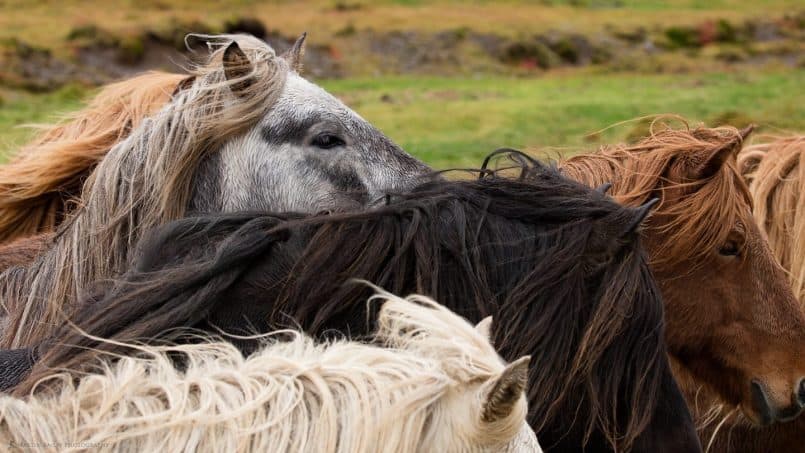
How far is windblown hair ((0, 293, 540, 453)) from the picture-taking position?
1.81 meters

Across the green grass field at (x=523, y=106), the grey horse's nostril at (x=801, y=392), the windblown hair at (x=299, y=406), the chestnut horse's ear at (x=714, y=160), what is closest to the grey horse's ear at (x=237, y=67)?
the chestnut horse's ear at (x=714, y=160)

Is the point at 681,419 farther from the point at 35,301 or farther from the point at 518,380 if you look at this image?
the point at 35,301

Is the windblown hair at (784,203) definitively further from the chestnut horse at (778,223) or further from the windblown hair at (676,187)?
the windblown hair at (676,187)

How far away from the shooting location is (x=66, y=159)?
203 inches

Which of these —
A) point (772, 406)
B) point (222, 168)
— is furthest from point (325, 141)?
point (772, 406)

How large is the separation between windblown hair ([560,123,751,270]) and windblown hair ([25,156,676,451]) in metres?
1.43

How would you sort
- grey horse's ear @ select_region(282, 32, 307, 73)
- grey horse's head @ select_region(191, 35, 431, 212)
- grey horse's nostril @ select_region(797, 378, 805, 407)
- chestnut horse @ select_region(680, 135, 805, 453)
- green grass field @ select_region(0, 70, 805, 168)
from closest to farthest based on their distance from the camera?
grey horse's head @ select_region(191, 35, 431, 212)
grey horse's nostril @ select_region(797, 378, 805, 407)
grey horse's ear @ select_region(282, 32, 307, 73)
chestnut horse @ select_region(680, 135, 805, 453)
green grass field @ select_region(0, 70, 805, 168)

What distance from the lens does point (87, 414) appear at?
186 cm

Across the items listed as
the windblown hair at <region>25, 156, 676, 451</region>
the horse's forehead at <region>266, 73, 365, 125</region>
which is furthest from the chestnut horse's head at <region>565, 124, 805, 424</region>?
the windblown hair at <region>25, 156, 676, 451</region>

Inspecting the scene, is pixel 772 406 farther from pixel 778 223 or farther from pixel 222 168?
pixel 222 168

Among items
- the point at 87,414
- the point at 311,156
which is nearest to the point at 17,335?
the point at 311,156

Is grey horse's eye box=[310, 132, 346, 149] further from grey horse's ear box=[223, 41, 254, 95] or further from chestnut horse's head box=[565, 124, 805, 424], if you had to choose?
chestnut horse's head box=[565, 124, 805, 424]

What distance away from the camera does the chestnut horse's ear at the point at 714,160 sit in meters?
4.27

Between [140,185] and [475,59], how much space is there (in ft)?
111
